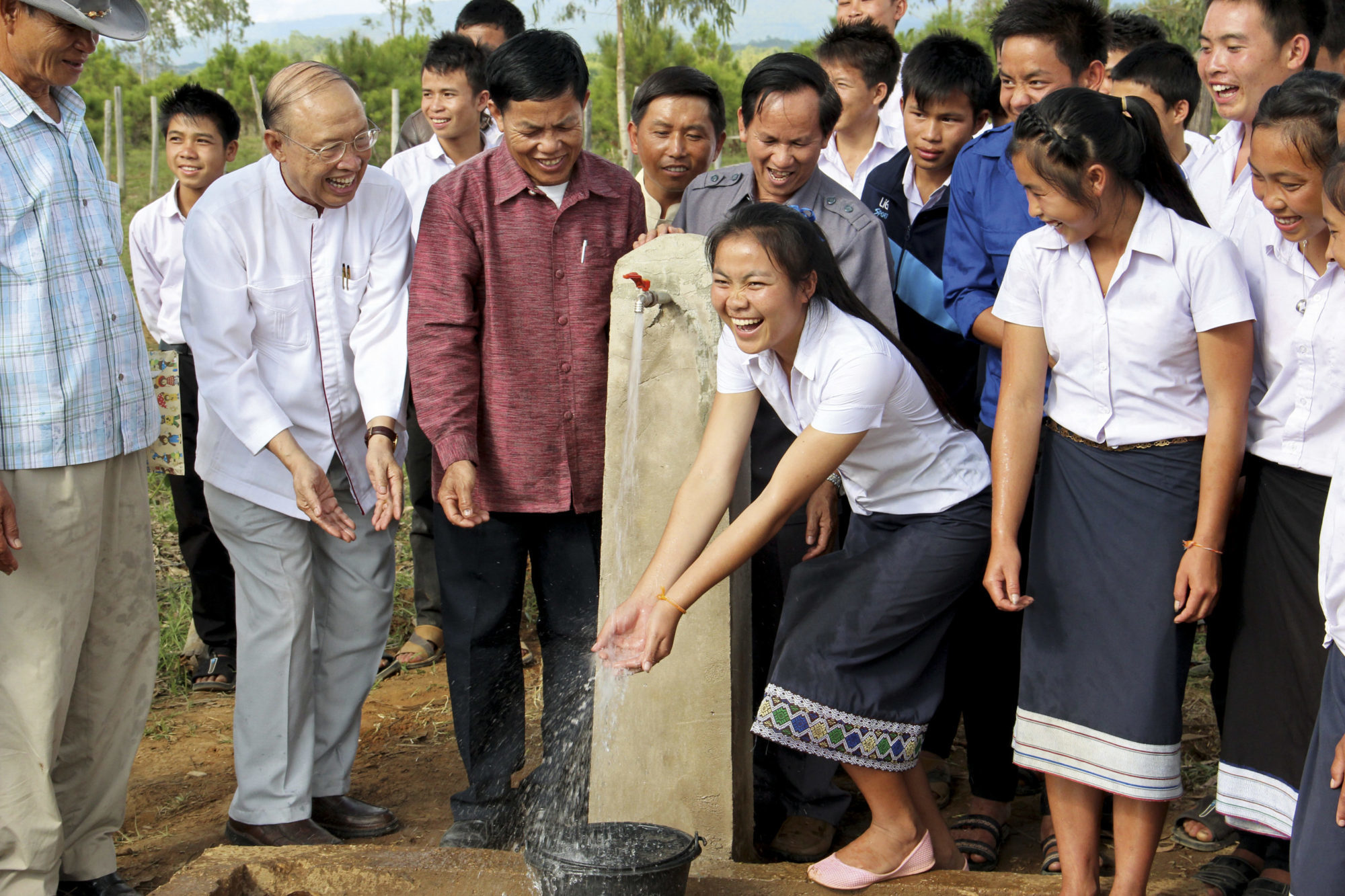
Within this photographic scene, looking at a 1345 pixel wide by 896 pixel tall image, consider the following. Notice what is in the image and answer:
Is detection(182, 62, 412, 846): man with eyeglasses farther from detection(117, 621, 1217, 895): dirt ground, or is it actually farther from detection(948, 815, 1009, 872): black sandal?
detection(948, 815, 1009, 872): black sandal

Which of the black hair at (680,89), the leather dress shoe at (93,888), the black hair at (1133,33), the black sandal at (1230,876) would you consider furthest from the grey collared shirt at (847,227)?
the leather dress shoe at (93,888)

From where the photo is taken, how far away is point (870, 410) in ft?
8.75

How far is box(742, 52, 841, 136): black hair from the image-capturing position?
129 inches

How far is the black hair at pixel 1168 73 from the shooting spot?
3.80 meters

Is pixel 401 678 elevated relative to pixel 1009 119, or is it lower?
lower

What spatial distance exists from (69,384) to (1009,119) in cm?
296

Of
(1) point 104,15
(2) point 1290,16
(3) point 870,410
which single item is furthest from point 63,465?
(2) point 1290,16

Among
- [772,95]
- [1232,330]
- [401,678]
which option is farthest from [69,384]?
[1232,330]

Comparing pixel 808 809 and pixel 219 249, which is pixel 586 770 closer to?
pixel 808 809

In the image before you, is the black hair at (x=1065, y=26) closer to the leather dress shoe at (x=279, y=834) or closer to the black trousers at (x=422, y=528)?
the black trousers at (x=422, y=528)

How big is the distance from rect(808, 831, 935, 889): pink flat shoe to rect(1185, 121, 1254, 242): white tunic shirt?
1680 mm

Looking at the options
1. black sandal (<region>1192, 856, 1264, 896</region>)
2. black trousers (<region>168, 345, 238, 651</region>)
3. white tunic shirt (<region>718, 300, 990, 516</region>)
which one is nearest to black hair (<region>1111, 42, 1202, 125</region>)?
white tunic shirt (<region>718, 300, 990, 516</region>)

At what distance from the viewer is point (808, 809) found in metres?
3.53

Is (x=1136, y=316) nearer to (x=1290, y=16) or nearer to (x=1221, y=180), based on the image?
(x=1221, y=180)
